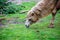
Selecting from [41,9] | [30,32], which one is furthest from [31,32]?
[41,9]

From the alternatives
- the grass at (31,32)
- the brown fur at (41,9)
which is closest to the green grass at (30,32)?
the grass at (31,32)

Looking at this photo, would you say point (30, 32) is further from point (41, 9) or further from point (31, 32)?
point (41, 9)

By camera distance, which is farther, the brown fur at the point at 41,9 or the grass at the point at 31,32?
the brown fur at the point at 41,9

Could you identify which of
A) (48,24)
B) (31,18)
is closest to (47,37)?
(31,18)

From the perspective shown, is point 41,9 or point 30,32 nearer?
point 30,32

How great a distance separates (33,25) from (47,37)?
194 centimetres

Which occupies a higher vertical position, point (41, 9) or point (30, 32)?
point (41, 9)

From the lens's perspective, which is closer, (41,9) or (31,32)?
(31,32)

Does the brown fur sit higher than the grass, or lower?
higher

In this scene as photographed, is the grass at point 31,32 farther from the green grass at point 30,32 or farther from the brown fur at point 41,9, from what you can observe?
the brown fur at point 41,9

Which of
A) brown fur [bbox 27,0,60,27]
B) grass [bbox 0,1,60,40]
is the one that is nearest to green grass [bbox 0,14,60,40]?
grass [bbox 0,1,60,40]

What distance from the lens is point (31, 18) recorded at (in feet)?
29.9

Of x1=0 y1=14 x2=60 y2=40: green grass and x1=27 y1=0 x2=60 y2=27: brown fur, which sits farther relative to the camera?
x1=27 y1=0 x2=60 y2=27: brown fur

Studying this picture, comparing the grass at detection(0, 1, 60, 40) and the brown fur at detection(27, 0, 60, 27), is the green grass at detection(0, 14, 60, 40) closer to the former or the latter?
the grass at detection(0, 1, 60, 40)
